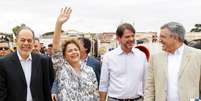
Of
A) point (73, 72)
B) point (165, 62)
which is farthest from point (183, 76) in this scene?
point (73, 72)

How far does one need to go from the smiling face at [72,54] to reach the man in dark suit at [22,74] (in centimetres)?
35

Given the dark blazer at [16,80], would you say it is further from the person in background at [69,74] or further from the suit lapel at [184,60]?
the suit lapel at [184,60]

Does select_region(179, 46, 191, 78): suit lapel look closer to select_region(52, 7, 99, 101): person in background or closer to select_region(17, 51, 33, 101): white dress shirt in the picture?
select_region(52, 7, 99, 101): person in background

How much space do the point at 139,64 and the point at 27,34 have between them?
159 cm

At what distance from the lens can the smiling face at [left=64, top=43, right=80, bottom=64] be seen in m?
5.86

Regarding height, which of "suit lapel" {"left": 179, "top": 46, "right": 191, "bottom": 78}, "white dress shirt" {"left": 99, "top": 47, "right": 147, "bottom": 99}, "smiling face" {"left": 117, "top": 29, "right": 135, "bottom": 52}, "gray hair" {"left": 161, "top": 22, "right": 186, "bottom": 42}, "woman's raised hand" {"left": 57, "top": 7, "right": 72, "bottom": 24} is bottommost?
"white dress shirt" {"left": 99, "top": 47, "right": 147, "bottom": 99}

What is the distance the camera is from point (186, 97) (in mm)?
5605

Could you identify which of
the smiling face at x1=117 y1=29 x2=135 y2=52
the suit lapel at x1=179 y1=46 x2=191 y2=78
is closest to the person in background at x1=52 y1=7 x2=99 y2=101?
the smiling face at x1=117 y1=29 x2=135 y2=52

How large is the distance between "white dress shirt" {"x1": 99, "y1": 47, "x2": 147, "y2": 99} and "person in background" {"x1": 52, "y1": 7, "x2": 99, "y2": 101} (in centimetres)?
52

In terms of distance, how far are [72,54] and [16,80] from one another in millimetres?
731

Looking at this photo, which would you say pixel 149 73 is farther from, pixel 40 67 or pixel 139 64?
pixel 40 67

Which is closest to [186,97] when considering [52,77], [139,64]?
[139,64]

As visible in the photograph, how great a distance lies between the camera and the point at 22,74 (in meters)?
5.71

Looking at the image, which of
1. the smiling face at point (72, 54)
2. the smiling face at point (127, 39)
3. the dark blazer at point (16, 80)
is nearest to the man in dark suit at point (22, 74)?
the dark blazer at point (16, 80)
